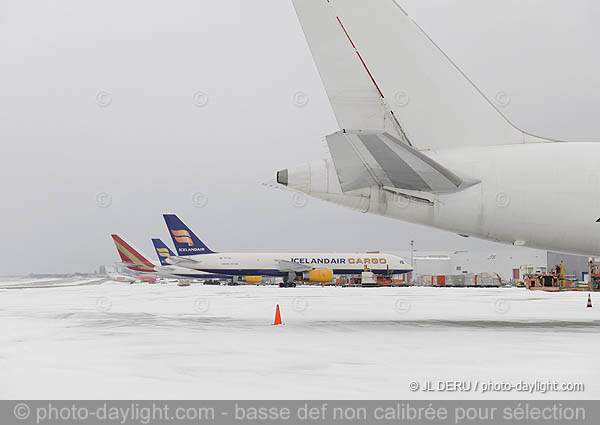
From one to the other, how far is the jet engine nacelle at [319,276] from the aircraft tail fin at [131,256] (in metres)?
23.6

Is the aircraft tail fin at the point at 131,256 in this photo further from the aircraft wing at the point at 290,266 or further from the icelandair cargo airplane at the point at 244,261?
the aircraft wing at the point at 290,266

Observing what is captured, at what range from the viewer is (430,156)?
13.9 metres

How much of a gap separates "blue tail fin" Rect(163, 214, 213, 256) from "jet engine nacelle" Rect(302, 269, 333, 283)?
11.1m

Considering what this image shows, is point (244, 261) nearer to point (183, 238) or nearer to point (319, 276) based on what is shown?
point (183, 238)

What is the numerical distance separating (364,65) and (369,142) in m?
2.27

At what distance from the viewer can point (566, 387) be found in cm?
695

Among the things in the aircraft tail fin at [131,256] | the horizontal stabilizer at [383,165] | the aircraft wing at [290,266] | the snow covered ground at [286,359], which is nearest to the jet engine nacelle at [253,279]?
the aircraft wing at [290,266]

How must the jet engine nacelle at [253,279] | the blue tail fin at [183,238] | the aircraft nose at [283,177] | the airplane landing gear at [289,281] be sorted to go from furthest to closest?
1. the jet engine nacelle at [253,279]
2. the blue tail fin at [183,238]
3. the airplane landing gear at [289,281]
4. the aircraft nose at [283,177]

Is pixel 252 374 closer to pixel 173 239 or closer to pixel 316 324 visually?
pixel 316 324

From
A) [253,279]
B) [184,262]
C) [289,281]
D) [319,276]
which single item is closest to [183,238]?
[184,262]

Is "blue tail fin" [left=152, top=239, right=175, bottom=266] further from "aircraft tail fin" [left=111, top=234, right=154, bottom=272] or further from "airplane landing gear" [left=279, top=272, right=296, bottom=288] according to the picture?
"airplane landing gear" [left=279, top=272, right=296, bottom=288]

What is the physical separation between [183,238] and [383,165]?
52189 millimetres

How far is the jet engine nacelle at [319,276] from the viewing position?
6144 cm
